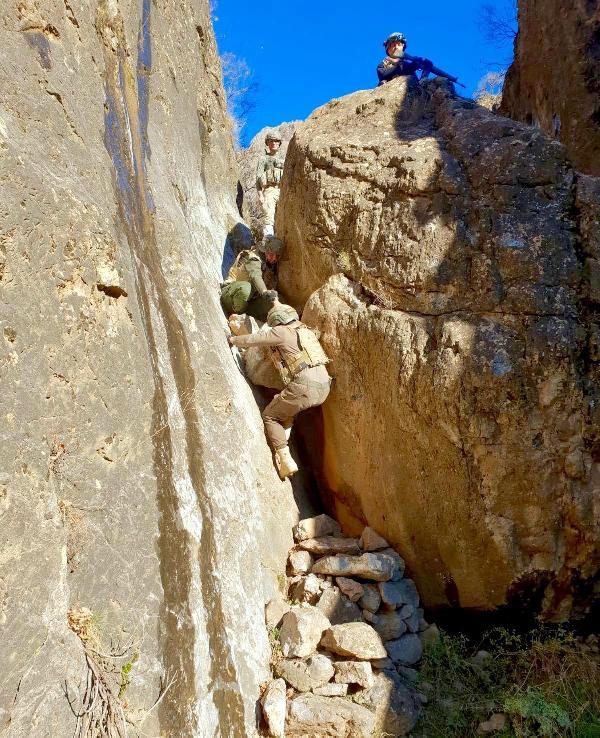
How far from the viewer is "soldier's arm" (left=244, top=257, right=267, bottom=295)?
628 centimetres

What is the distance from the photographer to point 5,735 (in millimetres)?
2635

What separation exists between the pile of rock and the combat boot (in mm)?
499

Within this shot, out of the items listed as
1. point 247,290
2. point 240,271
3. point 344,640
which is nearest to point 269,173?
point 240,271

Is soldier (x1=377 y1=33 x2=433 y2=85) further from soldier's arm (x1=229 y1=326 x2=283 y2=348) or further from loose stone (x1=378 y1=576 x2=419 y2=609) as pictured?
loose stone (x1=378 y1=576 x2=419 y2=609)

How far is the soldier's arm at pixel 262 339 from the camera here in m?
5.54

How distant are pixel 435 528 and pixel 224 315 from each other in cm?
294

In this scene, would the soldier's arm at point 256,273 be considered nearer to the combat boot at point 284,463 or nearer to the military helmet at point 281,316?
the military helmet at point 281,316

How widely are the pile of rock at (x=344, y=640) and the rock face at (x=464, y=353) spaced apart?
0.69ft

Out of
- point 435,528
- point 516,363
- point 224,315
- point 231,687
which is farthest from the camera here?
point 224,315

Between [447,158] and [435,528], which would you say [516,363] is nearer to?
[435,528]

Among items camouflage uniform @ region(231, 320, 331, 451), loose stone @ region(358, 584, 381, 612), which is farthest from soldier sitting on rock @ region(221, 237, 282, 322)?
loose stone @ region(358, 584, 381, 612)

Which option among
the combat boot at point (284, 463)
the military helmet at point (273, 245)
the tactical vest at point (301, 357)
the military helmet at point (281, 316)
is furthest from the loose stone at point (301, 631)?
the military helmet at point (273, 245)

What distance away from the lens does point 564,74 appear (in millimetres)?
7680

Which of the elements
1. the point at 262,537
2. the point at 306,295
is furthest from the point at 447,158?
the point at 262,537
